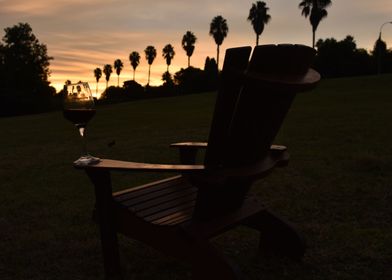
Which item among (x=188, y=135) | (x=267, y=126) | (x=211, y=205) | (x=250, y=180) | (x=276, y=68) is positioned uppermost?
(x=276, y=68)

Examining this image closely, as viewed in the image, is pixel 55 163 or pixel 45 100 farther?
pixel 45 100

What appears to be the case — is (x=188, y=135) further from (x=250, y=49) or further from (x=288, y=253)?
(x=250, y=49)

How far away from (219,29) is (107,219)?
71805 mm

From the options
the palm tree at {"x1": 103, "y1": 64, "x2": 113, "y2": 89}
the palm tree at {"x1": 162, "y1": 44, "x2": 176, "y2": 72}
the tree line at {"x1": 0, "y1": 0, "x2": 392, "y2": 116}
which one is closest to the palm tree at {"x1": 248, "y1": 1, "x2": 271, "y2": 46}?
the tree line at {"x1": 0, "y1": 0, "x2": 392, "y2": 116}

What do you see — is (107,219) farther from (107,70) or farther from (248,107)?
(107,70)

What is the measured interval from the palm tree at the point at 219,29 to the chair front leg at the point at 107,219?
71376 millimetres

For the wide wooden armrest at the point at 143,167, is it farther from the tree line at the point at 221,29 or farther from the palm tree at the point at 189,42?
the palm tree at the point at 189,42

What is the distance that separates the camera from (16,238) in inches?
174

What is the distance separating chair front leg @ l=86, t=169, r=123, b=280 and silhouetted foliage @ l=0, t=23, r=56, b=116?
5850cm

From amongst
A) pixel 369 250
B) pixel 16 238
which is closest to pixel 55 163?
pixel 16 238

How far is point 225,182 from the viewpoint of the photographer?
97.3 inches

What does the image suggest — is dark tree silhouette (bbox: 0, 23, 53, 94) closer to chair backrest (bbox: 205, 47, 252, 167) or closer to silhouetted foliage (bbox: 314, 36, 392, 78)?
silhouetted foliage (bbox: 314, 36, 392, 78)

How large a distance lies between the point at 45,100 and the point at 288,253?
63642 millimetres

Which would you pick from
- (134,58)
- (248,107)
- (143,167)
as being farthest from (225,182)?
(134,58)
